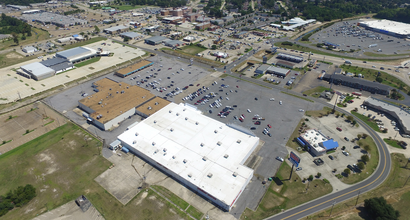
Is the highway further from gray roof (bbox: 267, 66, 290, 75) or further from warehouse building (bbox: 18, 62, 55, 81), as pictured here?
warehouse building (bbox: 18, 62, 55, 81)

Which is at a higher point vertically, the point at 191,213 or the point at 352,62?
the point at 352,62

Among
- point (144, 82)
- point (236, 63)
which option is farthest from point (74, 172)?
point (236, 63)

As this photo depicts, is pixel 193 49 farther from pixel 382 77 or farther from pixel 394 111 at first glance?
pixel 394 111

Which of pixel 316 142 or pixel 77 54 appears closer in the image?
pixel 316 142

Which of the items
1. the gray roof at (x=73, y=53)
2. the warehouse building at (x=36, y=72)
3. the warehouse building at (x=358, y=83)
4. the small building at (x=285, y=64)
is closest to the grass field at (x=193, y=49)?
the small building at (x=285, y=64)

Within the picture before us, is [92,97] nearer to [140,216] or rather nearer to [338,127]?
[140,216]

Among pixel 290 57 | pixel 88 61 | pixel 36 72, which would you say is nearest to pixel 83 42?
pixel 88 61

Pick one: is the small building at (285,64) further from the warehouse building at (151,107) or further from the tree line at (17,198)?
the tree line at (17,198)
